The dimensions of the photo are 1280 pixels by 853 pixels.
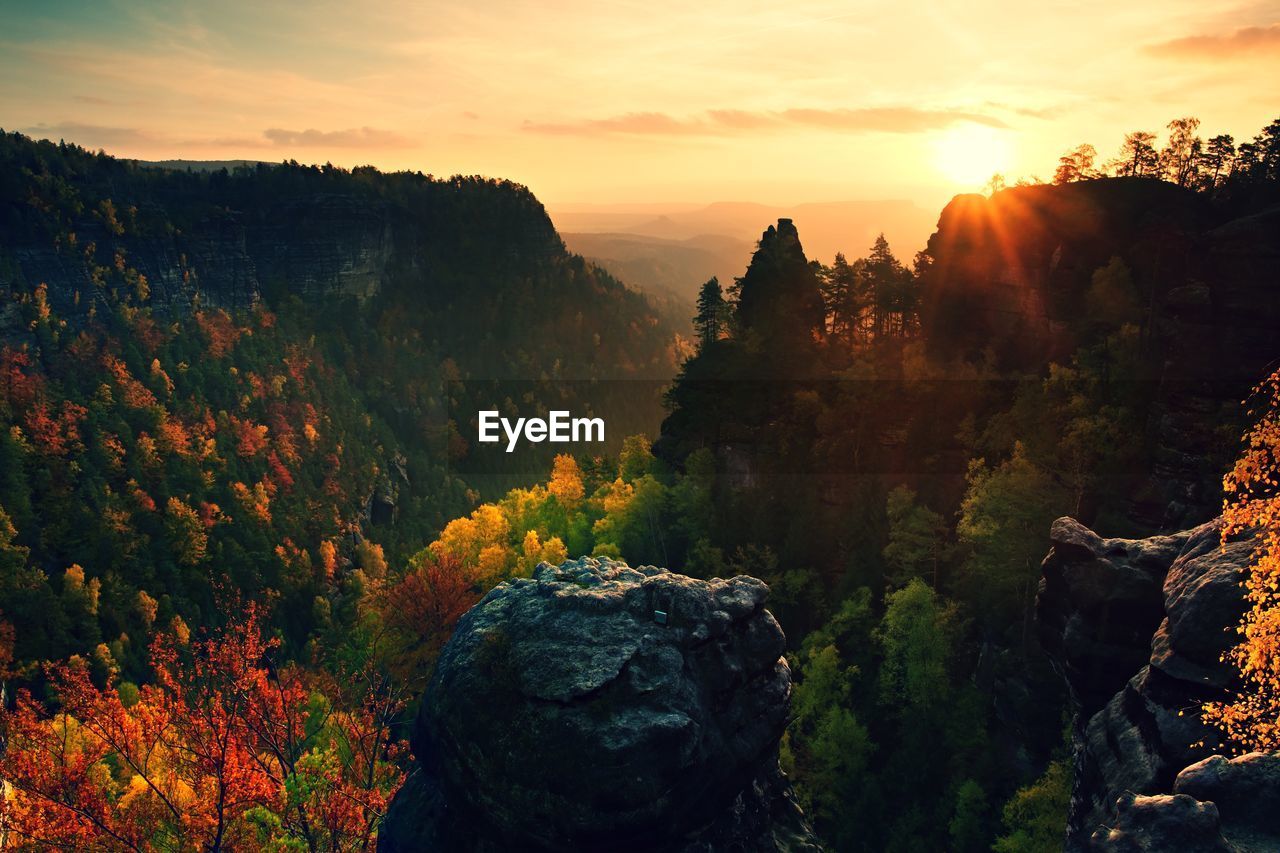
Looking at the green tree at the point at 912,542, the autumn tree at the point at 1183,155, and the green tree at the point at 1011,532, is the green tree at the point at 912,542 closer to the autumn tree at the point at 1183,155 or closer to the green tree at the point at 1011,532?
the green tree at the point at 1011,532

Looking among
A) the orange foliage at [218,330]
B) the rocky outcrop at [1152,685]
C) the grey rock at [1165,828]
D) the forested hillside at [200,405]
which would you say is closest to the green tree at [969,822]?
the rocky outcrop at [1152,685]

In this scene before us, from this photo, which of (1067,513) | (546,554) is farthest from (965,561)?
(546,554)

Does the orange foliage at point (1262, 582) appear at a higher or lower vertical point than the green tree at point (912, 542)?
higher

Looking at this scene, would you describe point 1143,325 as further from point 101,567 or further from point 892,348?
point 101,567

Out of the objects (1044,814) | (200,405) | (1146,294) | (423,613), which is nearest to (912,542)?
(1044,814)

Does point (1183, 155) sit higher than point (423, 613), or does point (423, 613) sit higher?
point (1183, 155)

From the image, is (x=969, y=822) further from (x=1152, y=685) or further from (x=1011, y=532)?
(x=1152, y=685)
